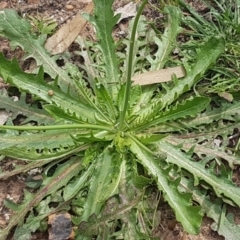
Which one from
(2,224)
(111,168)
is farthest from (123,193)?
(2,224)

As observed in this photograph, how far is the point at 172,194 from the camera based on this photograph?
2371mm

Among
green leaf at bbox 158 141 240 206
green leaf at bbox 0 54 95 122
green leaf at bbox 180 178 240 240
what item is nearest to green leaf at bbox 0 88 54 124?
green leaf at bbox 0 54 95 122

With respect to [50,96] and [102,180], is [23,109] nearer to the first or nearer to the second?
[50,96]

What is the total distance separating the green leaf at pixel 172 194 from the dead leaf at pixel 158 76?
39 centimetres

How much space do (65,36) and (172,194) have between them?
1.17m

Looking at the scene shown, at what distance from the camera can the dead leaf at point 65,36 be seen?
299 cm

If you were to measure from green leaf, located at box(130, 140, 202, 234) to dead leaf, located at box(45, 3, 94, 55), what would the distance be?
2.55 ft

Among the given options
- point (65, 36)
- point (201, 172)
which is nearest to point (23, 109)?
point (65, 36)

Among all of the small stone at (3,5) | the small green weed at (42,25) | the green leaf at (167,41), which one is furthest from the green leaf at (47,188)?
the small stone at (3,5)

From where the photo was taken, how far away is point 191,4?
10.3 feet

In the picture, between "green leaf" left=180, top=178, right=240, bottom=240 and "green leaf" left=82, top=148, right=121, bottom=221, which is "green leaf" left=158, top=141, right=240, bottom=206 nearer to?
"green leaf" left=180, top=178, right=240, bottom=240

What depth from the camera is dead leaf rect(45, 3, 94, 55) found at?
2992 mm

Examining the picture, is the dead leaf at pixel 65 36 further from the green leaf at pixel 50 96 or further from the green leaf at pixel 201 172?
the green leaf at pixel 201 172

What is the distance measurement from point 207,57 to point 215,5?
56cm
